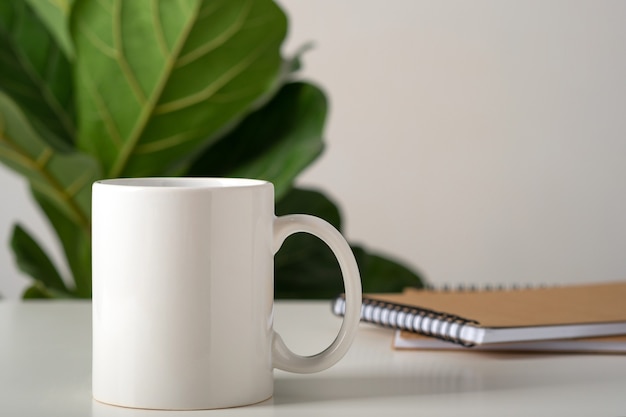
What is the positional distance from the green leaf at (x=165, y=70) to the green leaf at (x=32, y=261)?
0.18 meters

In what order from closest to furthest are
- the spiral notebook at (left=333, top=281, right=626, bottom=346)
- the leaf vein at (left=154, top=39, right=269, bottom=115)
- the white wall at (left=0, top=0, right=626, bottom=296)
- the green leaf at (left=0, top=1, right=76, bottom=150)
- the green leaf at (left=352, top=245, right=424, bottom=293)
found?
the spiral notebook at (left=333, top=281, right=626, bottom=346)
the leaf vein at (left=154, top=39, right=269, bottom=115)
the green leaf at (left=0, top=1, right=76, bottom=150)
the green leaf at (left=352, top=245, right=424, bottom=293)
the white wall at (left=0, top=0, right=626, bottom=296)

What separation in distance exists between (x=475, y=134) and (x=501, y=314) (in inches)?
47.8

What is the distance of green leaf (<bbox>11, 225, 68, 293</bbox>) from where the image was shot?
1.15 meters

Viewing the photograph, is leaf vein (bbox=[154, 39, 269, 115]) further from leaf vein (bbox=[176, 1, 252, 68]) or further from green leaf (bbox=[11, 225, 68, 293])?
green leaf (bbox=[11, 225, 68, 293])

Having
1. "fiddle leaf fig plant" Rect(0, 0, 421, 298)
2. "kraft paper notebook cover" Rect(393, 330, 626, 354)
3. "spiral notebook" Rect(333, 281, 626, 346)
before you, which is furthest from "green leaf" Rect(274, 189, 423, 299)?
"kraft paper notebook cover" Rect(393, 330, 626, 354)

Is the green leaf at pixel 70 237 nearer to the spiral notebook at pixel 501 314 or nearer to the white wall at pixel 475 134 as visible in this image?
the spiral notebook at pixel 501 314

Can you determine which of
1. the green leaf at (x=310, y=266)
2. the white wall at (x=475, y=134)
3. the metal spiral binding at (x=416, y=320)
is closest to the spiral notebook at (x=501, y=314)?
the metal spiral binding at (x=416, y=320)

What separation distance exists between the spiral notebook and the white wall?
3.47ft

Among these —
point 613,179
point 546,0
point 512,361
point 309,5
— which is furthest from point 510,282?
point 512,361

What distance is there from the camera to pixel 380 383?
0.51 metres

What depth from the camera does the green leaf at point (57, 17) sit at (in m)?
1.09

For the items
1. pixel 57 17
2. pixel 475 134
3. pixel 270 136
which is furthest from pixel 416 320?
pixel 475 134

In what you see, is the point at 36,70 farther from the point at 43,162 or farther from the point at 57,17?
the point at 43,162

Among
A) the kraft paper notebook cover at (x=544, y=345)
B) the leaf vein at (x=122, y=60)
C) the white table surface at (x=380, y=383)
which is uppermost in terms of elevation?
the leaf vein at (x=122, y=60)
